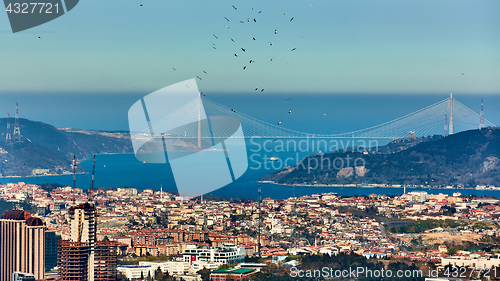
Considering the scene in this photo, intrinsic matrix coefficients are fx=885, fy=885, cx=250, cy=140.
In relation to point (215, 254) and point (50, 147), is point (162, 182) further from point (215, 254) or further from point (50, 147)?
point (215, 254)

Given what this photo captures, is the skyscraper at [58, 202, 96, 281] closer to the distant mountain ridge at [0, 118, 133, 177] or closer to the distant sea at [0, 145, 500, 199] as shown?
the distant sea at [0, 145, 500, 199]

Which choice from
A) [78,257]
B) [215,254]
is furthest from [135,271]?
[215,254]

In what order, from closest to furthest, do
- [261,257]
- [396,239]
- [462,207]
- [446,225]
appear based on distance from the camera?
[261,257] → [396,239] → [446,225] → [462,207]

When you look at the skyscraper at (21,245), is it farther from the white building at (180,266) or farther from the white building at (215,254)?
the white building at (215,254)

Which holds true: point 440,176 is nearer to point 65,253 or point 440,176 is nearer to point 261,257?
point 261,257

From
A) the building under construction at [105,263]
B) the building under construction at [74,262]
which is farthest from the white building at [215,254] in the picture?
the building under construction at [74,262]

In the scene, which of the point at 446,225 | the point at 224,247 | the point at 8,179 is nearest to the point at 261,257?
the point at 224,247
